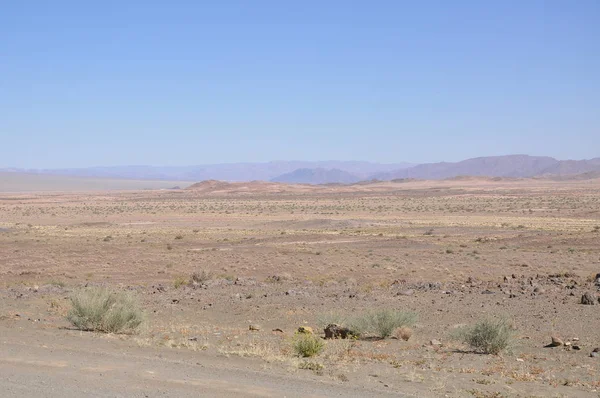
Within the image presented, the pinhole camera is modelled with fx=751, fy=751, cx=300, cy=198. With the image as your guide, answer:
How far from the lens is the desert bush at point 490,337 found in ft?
46.2

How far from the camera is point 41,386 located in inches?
378

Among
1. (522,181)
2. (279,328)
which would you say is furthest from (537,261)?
(522,181)

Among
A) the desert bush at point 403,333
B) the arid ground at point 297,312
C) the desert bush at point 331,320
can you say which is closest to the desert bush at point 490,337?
the arid ground at point 297,312

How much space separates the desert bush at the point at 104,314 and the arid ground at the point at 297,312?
36cm

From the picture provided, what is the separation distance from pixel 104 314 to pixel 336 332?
15.9 ft

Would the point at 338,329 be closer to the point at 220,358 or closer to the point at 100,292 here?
the point at 220,358

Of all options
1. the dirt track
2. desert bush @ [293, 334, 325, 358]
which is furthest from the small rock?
the dirt track

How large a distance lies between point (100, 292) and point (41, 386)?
22.7 feet

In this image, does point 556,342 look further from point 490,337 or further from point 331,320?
point 331,320

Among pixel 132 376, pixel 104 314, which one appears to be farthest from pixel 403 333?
pixel 132 376

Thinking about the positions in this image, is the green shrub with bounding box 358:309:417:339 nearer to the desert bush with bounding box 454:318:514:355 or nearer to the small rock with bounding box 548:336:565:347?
the desert bush with bounding box 454:318:514:355

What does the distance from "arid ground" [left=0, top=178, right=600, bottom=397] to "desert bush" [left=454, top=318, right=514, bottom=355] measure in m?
0.18

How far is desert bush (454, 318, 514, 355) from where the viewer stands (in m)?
14.1

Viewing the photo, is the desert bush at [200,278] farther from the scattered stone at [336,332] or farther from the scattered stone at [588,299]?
the scattered stone at [588,299]
